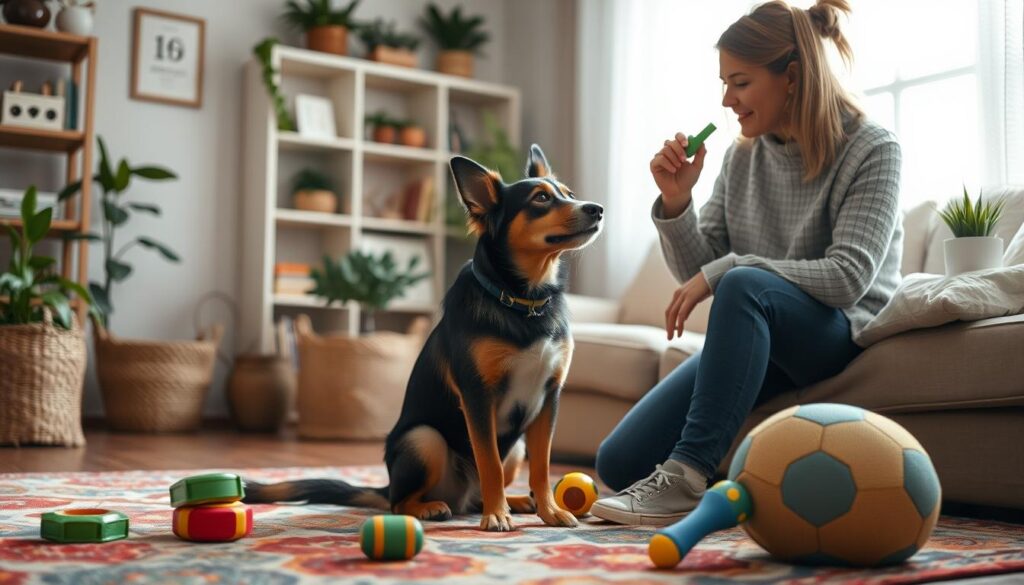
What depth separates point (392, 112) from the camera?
17.7 ft

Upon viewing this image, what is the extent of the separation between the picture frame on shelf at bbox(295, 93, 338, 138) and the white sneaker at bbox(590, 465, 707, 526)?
3427 mm

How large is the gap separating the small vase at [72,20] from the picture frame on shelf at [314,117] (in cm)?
104

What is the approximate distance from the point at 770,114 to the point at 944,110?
176 cm

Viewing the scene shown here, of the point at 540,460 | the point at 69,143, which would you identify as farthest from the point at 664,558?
the point at 69,143

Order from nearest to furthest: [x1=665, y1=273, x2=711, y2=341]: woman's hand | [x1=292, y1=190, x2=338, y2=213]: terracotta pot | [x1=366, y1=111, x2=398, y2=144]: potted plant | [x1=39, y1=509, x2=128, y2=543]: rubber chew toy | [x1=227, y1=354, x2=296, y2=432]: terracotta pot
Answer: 1. [x1=39, y1=509, x2=128, y2=543]: rubber chew toy
2. [x1=665, y1=273, x2=711, y2=341]: woman's hand
3. [x1=227, y1=354, x2=296, y2=432]: terracotta pot
4. [x1=292, y1=190, x2=338, y2=213]: terracotta pot
5. [x1=366, y1=111, x2=398, y2=144]: potted plant

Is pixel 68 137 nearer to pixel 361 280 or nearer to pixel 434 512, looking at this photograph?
pixel 361 280

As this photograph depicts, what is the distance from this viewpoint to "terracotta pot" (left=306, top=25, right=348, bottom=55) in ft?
16.2

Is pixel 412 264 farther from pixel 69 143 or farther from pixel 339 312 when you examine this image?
pixel 69 143

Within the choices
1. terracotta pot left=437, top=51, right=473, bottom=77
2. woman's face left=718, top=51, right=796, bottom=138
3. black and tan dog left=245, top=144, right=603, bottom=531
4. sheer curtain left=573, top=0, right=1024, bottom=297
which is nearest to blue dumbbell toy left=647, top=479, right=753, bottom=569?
black and tan dog left=245, top=144, right=603, bottom=531

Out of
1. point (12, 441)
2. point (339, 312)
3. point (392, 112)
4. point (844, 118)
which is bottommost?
point (12, 441)

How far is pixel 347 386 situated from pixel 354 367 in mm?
85

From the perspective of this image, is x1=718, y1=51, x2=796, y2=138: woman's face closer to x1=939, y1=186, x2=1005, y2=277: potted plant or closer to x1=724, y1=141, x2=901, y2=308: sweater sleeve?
x1=724, y1=141, x2=901, y2=308: sweater sleeve

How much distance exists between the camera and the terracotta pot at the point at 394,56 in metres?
5.09

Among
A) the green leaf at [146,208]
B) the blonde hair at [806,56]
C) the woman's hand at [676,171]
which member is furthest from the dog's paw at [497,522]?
the green leaf at [146,208]
